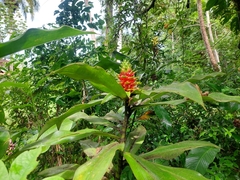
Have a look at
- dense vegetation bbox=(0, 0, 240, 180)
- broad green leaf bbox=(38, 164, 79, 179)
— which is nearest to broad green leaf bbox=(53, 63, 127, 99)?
dense vegetation bbox=(0, 0, 240, 180)

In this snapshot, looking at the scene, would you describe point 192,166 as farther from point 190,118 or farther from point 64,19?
point 64,19

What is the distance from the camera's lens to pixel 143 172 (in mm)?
471

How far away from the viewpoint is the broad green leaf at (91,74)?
1.53 feet

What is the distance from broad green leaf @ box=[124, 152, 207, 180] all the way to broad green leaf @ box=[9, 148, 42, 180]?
0.69 feet

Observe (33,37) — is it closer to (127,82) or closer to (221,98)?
(127,82)

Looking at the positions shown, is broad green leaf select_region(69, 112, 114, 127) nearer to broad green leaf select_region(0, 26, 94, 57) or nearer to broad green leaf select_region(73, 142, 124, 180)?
broad green leaf select_region(73, 142, 124, 180)

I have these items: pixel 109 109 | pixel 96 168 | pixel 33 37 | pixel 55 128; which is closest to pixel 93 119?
pixel 55 128

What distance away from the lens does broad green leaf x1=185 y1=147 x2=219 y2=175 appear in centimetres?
73

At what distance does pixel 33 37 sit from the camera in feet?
1.41

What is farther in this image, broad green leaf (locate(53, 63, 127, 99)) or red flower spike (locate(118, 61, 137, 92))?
red flower spike (locate(118, 61, 137, 92))

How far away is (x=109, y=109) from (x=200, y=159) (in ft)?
2.09

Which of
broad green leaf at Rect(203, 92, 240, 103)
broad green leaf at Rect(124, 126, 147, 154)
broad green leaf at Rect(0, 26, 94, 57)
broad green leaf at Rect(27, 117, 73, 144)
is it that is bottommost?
broad green leaf at Rect(124, 126, 147, 154)

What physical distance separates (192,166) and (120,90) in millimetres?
387

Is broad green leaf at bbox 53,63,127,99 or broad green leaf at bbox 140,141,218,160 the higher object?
broad green leaf at bbox 53,63,127,99
